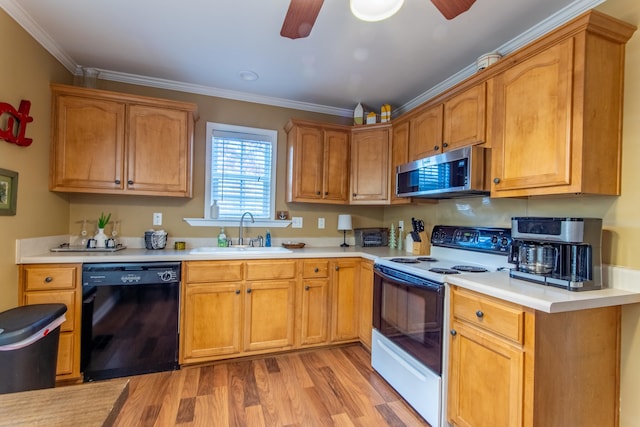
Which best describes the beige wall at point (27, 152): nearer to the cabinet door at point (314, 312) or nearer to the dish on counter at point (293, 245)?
the dish on counter at point (293, 245)

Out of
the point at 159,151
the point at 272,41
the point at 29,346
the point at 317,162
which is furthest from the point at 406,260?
the point at 29,346

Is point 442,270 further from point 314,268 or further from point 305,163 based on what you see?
point 305,163

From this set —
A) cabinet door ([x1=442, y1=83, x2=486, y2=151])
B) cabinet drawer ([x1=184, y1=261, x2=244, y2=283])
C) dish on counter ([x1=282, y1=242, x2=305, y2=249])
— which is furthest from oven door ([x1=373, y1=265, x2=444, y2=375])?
cabinet drawer ([x1=184, y1=261, x2=244, y2=283])

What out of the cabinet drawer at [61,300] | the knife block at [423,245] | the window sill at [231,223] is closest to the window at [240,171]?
the window sill at [231,223]

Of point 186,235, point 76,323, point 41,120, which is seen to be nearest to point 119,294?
point 76,323

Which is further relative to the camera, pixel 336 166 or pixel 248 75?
pixel 336 166

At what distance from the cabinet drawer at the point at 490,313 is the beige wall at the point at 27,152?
8.88 ft

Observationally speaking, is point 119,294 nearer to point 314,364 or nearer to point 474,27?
point 314,364

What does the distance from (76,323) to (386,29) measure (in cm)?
288

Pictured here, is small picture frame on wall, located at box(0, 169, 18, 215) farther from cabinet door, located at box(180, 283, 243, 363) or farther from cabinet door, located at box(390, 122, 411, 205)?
cabinet door, located at box(390, 122, 411, 205)

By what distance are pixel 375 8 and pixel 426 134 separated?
57.2 inches

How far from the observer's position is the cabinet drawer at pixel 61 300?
6.68 ft

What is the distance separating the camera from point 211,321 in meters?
2.43

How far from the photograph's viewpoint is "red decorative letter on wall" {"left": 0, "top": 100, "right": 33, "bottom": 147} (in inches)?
71.9
